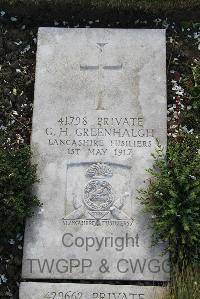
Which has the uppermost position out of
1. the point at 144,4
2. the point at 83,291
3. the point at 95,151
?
the point at 144,4

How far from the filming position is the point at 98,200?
629 centimetres

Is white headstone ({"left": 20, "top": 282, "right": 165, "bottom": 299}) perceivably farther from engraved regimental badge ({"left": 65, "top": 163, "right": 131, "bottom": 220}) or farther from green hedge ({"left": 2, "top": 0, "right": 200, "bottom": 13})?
green hedge ({"left": 2, "top": 0, "right": 200, "bottom": 13})

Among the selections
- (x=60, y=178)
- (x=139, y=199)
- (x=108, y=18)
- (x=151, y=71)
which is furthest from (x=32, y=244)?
(x=108, y=18)

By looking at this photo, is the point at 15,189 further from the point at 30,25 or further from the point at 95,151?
the point at 30,25

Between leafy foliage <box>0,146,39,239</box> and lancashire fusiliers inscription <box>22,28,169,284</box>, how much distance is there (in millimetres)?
152

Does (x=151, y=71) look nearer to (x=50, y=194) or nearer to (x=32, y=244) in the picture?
(x=50, y=194)

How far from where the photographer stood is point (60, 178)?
21.0 feet

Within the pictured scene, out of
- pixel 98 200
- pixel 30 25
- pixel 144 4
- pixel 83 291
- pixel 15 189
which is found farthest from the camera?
pixel 30 25

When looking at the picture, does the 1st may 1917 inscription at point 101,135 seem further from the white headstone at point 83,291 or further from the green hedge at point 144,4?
the green hedge at point 144,4

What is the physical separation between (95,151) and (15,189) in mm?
1015

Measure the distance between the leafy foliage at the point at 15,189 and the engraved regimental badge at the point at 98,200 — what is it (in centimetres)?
49

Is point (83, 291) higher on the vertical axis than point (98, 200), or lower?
lower

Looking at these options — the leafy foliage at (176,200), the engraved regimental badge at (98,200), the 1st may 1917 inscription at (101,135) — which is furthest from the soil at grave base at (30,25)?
the leafy foliage at (176,200)

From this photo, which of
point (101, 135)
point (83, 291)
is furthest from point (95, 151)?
point (83, 291)
